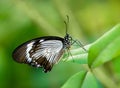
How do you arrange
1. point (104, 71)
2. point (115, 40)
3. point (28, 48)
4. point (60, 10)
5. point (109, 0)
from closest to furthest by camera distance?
1. point (115, 40)
2. point (28, 48)
3. point (104, 71)
4. point (60, 10)
5. point (109, 0)

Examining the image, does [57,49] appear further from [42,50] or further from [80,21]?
[80,21]

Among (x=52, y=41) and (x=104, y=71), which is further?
(x=104, y=71)

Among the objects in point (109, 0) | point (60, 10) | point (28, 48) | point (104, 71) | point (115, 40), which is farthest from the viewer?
point (109, 0)

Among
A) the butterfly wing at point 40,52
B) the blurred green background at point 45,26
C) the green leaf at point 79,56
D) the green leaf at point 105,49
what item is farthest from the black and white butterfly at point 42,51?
the blurred green background at point 45,26

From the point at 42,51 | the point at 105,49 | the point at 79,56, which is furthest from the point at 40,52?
the point at 105,49

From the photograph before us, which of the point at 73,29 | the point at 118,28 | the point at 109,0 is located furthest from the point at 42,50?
the point at 109,0

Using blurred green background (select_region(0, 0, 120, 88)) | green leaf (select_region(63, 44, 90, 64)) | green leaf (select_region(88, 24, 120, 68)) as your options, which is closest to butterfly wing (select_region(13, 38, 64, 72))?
green leaf (select_region(63, 44, 90, 64))

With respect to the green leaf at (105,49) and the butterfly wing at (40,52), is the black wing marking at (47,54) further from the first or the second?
the green leaf at (105,49)
